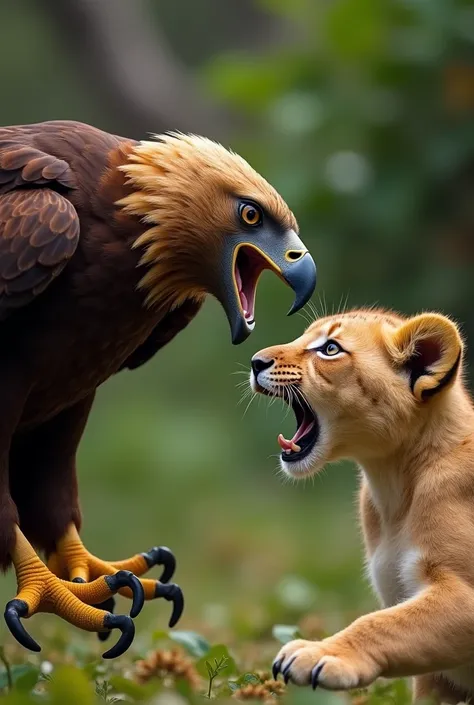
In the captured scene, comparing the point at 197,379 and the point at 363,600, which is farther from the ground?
the point at 363,600

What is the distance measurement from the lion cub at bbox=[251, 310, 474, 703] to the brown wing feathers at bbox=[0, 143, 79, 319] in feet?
2.34

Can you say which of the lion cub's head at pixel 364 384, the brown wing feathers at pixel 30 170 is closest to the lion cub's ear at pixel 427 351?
the lion cub's head at pixel 364 384

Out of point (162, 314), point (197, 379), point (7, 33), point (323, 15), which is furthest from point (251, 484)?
point (7, 33)

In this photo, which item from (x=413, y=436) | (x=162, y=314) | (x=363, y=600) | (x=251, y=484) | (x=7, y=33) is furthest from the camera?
(x=7, y=33)

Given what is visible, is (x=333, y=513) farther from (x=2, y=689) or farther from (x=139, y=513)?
(x=2, y=689)

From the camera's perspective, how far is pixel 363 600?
7.19 m

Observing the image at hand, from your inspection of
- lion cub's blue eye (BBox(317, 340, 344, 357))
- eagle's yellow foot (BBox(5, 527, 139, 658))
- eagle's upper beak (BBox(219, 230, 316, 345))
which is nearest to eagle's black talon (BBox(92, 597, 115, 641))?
eagle's yellow foot (BBox(5, 527, 139, 658))

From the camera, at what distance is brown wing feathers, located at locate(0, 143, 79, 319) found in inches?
163

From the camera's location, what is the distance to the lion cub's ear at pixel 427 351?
401 cm

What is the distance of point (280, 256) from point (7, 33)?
12.0 meters

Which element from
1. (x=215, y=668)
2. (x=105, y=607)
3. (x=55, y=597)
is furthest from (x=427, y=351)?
(x=105, y=607)

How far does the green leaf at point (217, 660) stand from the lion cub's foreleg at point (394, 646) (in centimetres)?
69

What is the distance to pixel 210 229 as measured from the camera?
171 inches

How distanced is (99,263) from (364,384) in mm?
936
